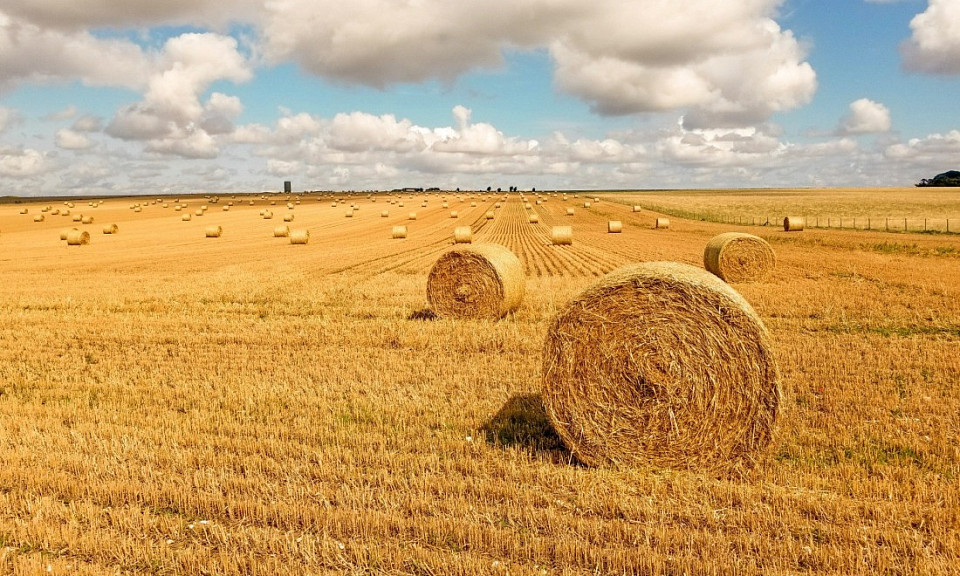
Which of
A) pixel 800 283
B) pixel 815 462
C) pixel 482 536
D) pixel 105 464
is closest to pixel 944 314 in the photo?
pixel 800 283

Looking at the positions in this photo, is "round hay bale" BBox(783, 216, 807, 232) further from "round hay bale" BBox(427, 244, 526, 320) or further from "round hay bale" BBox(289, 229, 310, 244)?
"round hay bale" BBox(427, 244, 526, 320)

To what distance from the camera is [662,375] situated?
6629mm

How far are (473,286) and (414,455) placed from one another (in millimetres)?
8125

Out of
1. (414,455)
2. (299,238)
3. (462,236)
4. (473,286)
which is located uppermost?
(462,236)

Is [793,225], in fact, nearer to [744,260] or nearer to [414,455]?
[744,260]

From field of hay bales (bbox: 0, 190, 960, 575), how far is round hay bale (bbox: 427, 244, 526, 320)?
495mm

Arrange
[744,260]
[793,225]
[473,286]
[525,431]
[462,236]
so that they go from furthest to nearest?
[793,225] → [462,236] → [744,260] → [473,286] → [525,431]

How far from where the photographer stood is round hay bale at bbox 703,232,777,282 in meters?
19.9

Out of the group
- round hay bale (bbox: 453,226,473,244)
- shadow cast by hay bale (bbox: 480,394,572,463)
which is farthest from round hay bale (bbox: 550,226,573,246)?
shadow cast by hay bale (bbox: 480,394,572,463)

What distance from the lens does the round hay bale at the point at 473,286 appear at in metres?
14.4

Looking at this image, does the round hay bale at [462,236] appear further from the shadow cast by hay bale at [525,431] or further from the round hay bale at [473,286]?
the shadow cast by hay bale at [525,431]

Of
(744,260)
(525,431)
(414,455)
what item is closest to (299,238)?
(744,260)

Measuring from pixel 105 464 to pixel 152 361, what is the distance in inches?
196

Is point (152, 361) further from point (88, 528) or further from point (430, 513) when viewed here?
point (430, 513)
